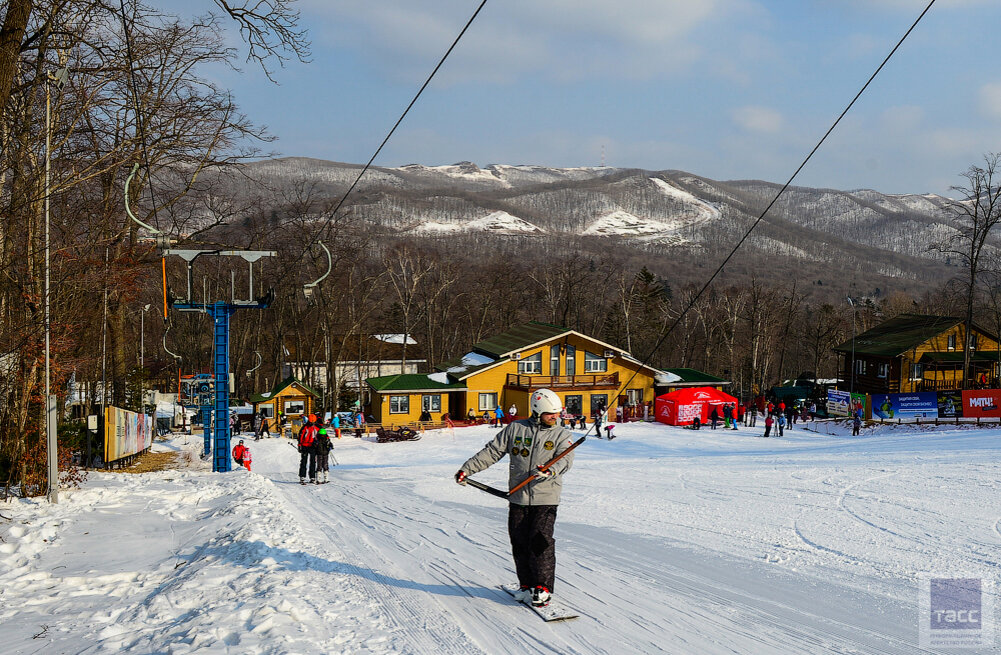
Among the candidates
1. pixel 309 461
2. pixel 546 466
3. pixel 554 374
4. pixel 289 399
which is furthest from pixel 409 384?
pixel 546 466

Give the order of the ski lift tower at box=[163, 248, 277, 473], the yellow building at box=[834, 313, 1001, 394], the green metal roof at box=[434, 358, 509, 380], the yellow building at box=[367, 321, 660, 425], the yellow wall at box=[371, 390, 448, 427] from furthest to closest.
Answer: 1. the yellow building at box=[834, 313, 1001, 394]
2. the green metal roof at box=[434, 358, 509, 380]
3. the yellow building at box=[367, 321, 660, 425]
4. the yellow wall at box=[371, 390, 448, 427]
5. the ski lift tower at box=[163, 248, 277, 473]

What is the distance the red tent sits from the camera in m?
36.3

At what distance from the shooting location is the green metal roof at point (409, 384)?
1572 inches

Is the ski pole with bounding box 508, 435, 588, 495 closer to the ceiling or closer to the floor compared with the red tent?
closer to the ceiling

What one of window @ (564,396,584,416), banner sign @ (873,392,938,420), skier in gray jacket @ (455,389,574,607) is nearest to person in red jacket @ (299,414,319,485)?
skier in gray jacket @ (455,389,574,607)

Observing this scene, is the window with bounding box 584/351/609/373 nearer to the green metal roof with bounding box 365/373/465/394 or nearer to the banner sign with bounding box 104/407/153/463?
the green metal roof with bounding box 365/373/465/394

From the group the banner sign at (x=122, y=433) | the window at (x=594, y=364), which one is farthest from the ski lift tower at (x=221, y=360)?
the window at (x=594, y=364)

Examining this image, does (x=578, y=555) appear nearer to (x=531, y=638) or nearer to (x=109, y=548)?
(x=531, y=638)

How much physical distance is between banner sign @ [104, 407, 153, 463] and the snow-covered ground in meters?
5.14

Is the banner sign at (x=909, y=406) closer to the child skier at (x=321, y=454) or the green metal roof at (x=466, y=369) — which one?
the green metal roof at (x=466, y=369)

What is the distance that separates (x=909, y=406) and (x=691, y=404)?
33.7 feet

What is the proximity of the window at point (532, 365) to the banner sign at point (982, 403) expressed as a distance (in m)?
22.0

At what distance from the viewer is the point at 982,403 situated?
32562 millimetres

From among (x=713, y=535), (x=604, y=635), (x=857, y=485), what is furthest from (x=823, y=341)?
(x=604, y=635)
